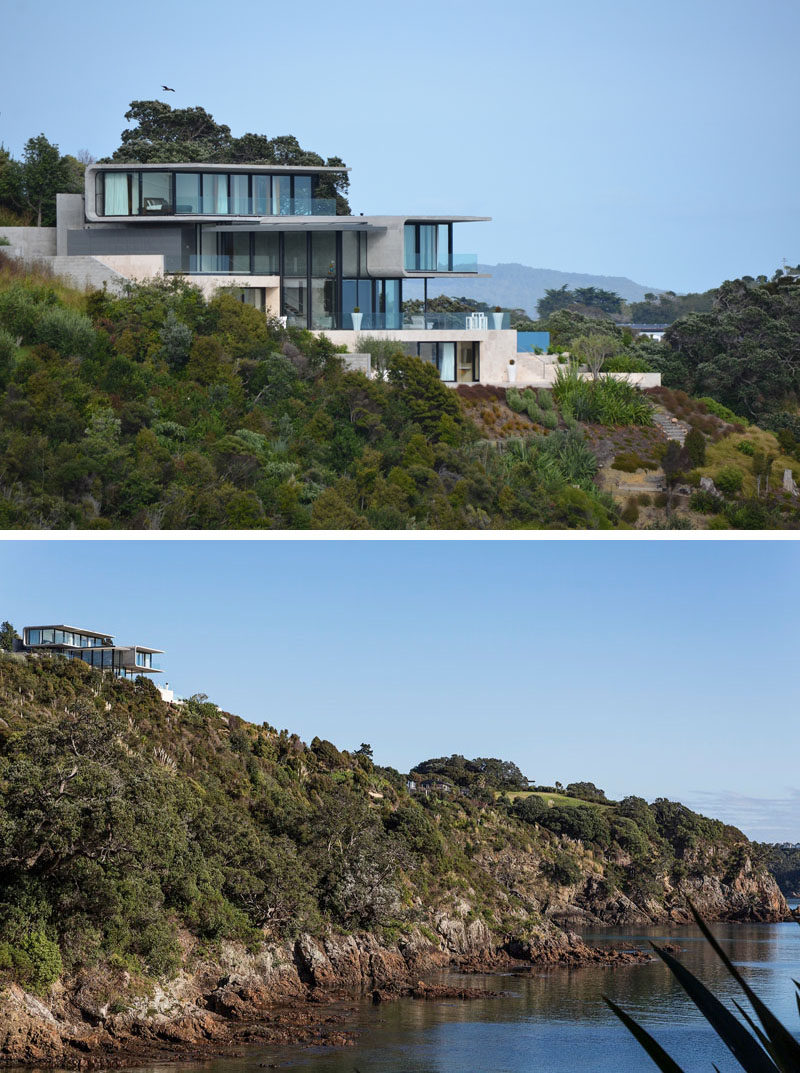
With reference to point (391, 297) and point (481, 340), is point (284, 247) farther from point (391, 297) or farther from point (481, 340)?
point (481, 340)

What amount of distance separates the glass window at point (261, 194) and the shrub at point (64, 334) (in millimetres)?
6883

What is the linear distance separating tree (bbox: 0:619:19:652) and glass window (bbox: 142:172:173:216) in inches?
439

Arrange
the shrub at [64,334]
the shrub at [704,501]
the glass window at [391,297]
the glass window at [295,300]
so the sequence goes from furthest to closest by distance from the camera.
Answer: the glass window at [391,297] < the glass window at [295,300] < the shrub at [704,501] < the shrub at [64,334]

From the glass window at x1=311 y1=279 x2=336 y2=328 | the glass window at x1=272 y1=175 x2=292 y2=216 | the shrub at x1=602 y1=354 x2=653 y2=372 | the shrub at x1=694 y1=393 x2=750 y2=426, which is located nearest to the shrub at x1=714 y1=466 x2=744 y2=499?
the shrub at x1=694 y1=393 x2=750 y2=426

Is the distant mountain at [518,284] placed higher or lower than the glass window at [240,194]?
higher

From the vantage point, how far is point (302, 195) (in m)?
33.4

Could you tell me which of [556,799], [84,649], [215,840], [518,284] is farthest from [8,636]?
[518,284]

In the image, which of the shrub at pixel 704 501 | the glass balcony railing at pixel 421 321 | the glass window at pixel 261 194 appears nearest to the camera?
the shrub at pixel 704 501

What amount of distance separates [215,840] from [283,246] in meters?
14.8

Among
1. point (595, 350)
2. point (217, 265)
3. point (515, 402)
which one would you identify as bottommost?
point (515, 402)

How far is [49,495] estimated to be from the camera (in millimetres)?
24531

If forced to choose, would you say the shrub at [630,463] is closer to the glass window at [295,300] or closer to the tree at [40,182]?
the glass window at [295,300]

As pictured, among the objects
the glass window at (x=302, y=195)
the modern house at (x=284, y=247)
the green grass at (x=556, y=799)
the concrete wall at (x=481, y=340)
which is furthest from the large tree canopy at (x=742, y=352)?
the green grass at (x=556, y=799)

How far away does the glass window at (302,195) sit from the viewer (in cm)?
3297
